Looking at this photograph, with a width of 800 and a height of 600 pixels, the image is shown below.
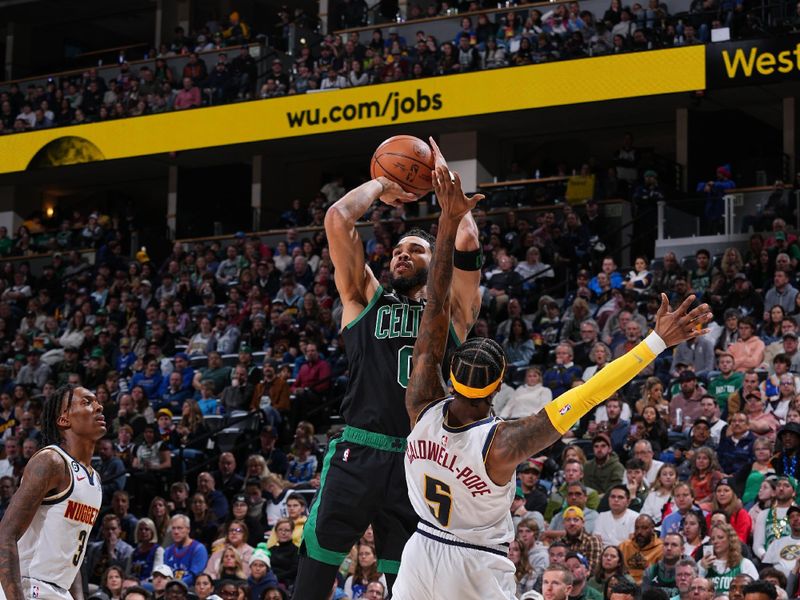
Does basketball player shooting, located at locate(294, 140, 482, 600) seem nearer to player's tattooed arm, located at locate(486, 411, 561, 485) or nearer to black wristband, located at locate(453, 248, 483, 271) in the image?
black wristband, located at locate(453, 248, 483, 271)

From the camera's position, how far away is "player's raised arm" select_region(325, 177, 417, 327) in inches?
254

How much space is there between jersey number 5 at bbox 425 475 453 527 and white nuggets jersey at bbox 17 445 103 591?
198 centimetres

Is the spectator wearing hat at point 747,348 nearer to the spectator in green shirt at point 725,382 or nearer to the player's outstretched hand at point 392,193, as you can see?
the spectator in green shirt at point 725,382

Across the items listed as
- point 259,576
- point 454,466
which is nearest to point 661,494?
point 259,576

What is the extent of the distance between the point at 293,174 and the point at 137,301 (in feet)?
23.0

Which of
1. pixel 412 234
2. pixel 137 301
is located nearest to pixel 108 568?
pixel 412 234

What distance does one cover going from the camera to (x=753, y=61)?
63.8 ft

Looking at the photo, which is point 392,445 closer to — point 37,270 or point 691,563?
point 691,563

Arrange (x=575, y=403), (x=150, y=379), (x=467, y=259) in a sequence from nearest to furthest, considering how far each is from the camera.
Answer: (x=575, y=403) → (x=467, y=259) → (x=150, y=379)

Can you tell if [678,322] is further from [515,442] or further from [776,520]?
[776,520]

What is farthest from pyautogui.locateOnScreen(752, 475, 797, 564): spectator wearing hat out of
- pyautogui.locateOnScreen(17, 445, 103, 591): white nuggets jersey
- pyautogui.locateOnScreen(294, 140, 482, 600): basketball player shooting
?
pyautogui.locateOnScreen(17, 445, 103, 591): white nuggets jersey

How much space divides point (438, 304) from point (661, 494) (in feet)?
22.4

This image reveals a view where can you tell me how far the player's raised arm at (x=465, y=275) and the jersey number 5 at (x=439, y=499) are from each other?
1176 mm

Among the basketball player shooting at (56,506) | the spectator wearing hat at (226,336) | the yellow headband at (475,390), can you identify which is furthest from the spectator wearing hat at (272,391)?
the yellow headband at (475,390)
